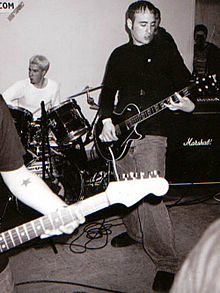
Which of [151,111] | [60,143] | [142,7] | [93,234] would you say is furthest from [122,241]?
[142,7]

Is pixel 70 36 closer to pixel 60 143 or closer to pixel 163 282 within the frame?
pixel 60 143

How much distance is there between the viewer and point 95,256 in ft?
9.09

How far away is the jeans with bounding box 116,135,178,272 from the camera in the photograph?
225 cm

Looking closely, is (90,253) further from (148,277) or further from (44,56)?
(44,56)

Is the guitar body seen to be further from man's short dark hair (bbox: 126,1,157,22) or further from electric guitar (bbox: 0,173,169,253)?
electric guitar (bbox: 0,173,169,253)

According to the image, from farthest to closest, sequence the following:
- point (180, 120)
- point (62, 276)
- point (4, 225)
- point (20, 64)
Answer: point (20, 64), point (180, 120), point (4, 225), point (62, 276)

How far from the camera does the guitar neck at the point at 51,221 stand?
1.42 meters

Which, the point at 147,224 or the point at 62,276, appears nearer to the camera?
the point at 147,224

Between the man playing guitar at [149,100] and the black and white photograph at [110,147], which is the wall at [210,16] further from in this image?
the man playing guitar at [149,100]

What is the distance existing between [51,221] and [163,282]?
3.99 ft

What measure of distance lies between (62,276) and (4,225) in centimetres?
126

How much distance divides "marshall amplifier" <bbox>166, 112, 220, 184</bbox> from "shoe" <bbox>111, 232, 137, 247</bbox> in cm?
121

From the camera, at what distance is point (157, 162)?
7.70ft

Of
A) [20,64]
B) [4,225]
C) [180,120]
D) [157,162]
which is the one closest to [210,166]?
[180,120]
